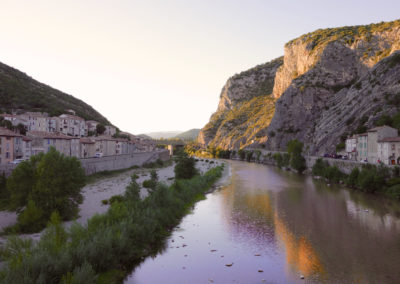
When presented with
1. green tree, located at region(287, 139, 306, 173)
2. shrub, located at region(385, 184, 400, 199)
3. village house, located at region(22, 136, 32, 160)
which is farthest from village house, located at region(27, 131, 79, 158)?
shrub, located at region(385, 184, 400, 199)

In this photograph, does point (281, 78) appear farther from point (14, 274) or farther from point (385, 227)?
point (14, 274)

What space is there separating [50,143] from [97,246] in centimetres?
5587

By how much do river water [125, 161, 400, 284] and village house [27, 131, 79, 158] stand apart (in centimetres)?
4134

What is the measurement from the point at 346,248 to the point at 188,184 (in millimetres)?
30480

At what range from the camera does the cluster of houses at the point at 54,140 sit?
5522 cm

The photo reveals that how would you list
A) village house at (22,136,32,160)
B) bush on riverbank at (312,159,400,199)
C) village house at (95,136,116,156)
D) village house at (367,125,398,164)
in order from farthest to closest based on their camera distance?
1. village house at (95,136,116,156)
2. village house at (22,136,32,160)
3. village house at (367,125,398,164)
4. bush on riverbank at (312,159,400,199)

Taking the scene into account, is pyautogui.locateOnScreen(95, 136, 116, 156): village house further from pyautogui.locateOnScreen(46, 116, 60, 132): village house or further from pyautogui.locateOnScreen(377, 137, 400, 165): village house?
pyautogui.locateOnScreen(377, 137, 400, 165): village house

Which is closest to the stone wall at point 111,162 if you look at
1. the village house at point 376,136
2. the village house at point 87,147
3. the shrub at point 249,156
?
the village house at point 87,147

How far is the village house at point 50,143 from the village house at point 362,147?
209 ft

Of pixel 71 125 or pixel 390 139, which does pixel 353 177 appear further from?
pixel 71 125

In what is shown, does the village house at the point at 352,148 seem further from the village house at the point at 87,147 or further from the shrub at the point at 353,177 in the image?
the village house at the point at 87,147

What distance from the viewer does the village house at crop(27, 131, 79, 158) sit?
2557 inches

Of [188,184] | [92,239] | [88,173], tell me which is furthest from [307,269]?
[88,173]

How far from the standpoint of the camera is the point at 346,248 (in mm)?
24125
